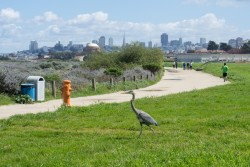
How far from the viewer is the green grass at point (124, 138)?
346 inches

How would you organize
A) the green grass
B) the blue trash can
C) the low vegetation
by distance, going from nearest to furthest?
the green grass
the blue trash can
the low vegetation

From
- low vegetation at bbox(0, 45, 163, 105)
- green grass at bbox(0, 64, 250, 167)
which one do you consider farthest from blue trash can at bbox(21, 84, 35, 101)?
green grass at bbox(0, 64, 250, 167)

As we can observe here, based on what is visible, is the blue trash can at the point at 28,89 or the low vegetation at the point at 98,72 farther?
the low vegetation at the point at 98,72

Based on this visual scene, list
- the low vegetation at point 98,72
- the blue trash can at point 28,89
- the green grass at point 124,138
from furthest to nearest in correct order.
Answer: the low vegetation at point 98,72, the blue trash can at point 28,89, the green grass at point 124,138

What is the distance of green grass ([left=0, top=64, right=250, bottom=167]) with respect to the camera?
28.8ft

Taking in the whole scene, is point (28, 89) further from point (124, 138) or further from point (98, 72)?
point (98, 72)

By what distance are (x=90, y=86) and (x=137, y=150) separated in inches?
818

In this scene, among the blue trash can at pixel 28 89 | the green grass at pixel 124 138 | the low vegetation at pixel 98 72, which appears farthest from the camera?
the low vegetation at pixel 98 72

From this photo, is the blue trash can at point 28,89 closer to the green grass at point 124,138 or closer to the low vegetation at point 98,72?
the low vegetation at point 98,72

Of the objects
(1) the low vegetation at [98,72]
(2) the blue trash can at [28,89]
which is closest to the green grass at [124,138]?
(2) the blue trash can at [28,89]

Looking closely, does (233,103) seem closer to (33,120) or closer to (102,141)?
(33,120)

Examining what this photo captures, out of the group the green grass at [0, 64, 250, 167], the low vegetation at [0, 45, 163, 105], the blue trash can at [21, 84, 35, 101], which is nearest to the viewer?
the green grass at [0, 64, 250, 167]

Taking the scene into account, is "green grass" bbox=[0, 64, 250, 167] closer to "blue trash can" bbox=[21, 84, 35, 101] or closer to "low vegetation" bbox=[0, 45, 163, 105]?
"blue trash can" bbox=[21, 84, 35, 101]

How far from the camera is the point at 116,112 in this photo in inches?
696
